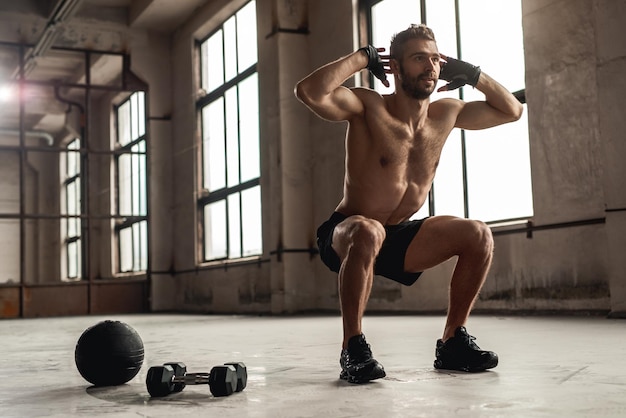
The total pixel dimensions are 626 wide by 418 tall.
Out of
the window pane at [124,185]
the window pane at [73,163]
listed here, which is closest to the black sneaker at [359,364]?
the window pane at [124,185]

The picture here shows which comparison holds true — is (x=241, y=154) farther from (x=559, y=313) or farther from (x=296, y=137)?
(x=559, y=313)

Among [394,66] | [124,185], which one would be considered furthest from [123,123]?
[394,66]

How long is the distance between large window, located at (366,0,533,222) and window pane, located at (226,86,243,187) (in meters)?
4.46

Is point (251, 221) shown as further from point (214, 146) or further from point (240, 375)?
point (240, 375)

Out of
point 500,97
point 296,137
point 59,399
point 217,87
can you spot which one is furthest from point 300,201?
point 59,399

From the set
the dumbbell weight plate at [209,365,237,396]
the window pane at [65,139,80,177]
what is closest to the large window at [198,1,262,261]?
the window pane at [65,139,80,177]

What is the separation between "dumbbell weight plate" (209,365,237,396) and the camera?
2654mm

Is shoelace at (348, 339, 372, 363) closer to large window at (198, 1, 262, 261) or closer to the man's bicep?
the man's bicep

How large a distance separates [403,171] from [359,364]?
0.86m

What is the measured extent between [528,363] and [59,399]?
1.91 m

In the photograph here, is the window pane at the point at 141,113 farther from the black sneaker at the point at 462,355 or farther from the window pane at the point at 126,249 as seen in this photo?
the black sneaker at the point at 462,355

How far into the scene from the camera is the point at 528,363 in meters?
3.46

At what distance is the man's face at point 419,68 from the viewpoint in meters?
3.21

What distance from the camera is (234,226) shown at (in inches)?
508
